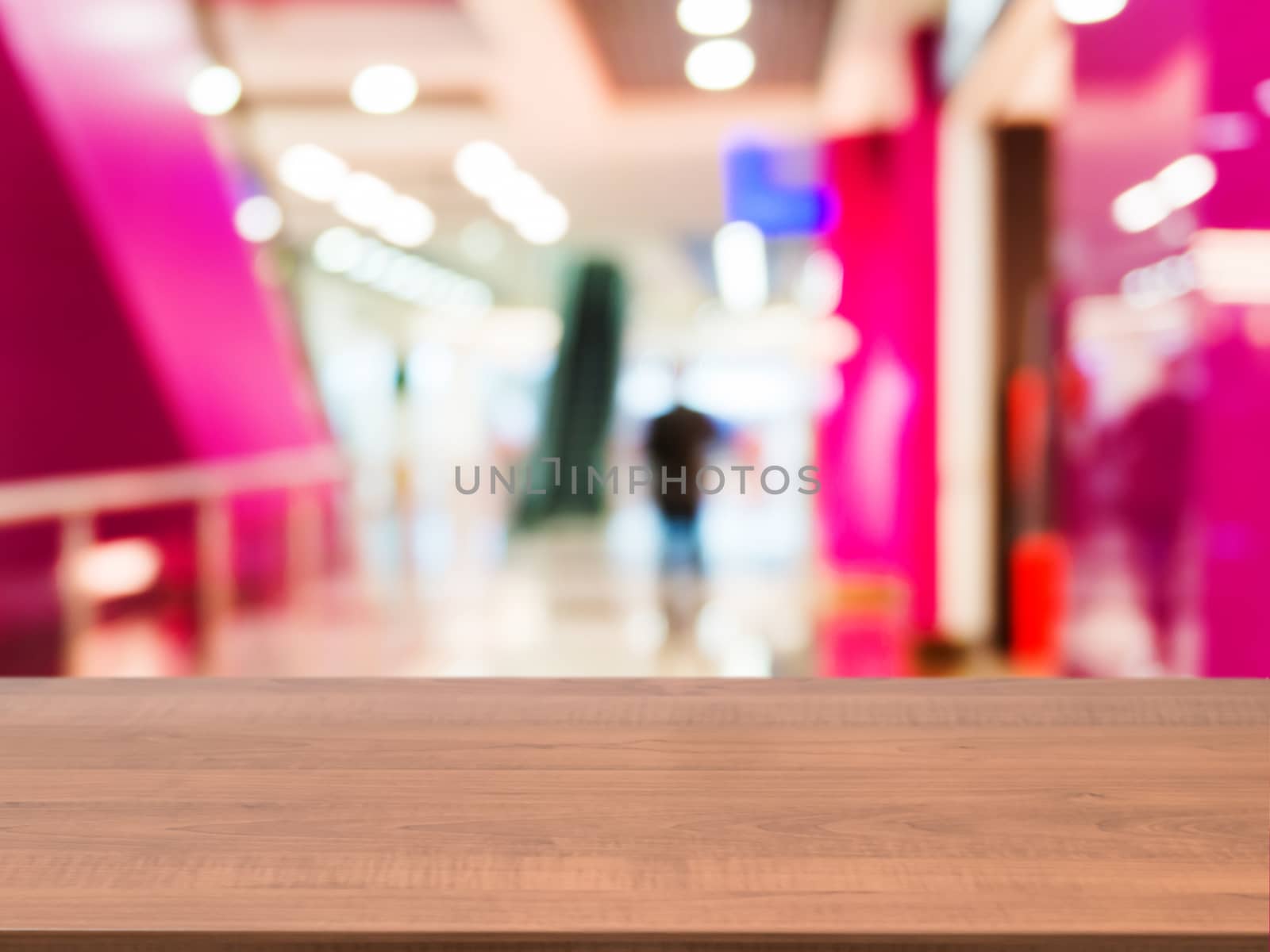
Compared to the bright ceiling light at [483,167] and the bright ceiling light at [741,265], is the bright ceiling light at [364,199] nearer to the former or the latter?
the bright ceiling light at [483,167]

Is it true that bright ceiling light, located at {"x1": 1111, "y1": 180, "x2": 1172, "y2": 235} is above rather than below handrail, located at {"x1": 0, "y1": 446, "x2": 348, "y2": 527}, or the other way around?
above

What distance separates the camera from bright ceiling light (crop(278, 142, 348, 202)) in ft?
28.3

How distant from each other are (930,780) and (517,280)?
15.7 metres

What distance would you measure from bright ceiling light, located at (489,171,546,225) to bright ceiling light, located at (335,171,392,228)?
1002 mm

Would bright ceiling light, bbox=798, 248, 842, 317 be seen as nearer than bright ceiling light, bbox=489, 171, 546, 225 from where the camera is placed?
Yes

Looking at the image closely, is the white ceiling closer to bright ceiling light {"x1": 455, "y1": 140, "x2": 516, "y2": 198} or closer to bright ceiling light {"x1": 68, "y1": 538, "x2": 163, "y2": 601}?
bright ceiling light {"x1": 455, "y1": 140, "x2": 516, "y2": 198}

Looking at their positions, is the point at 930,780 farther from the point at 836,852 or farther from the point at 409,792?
the point at 409,792

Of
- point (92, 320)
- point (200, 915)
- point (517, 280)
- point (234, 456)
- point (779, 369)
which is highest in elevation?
point (517, 280)

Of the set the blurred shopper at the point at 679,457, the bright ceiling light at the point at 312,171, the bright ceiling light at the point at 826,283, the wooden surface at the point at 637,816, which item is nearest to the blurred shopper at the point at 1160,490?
the wooden surface at the point at 637,816

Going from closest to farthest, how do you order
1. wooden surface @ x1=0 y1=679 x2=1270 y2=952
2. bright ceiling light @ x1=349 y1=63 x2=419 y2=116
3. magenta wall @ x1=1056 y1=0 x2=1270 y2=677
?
wooden surface @ x1=0 y1=679 x2=1270 y2=952 < magenta wall @ x1=1056 y1=0 x2=1270 y2=677 < bright ceiling light @ x1=349 y1=63 x2=419 y2=116

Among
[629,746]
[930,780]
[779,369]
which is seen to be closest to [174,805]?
[629,746]

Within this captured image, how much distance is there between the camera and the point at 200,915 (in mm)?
885

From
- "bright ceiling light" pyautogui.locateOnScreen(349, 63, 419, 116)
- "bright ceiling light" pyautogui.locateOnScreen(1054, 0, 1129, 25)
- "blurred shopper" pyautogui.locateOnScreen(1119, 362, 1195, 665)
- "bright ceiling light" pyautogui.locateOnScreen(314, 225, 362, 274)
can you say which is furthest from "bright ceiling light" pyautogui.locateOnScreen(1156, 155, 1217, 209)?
"bright ceiling light" pyautogui.locateOnScreen(314, 225, 362, 274)

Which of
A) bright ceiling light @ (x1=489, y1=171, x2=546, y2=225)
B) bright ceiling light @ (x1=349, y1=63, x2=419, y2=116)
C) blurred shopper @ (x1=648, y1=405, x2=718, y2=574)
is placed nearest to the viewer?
blurred shopper @ (x1=648, y1=405, x2=718, y2=574)
